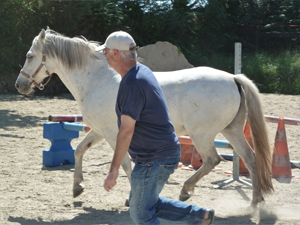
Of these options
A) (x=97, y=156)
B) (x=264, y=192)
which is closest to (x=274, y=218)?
(x=264, y=192)

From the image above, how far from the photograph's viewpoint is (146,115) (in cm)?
244

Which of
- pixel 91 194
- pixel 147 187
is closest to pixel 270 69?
pixel 91 194

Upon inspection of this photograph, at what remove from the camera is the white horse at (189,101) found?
4.07 m

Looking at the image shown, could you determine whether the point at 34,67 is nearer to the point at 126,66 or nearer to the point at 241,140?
the point at 126,66

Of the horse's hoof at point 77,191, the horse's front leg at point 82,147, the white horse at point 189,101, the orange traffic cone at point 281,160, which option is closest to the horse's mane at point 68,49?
the white horse at point 189,101

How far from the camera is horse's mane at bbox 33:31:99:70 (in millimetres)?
4363

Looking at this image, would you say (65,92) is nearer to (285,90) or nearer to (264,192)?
(285,90)

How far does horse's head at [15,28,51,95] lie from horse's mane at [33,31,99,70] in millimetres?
39

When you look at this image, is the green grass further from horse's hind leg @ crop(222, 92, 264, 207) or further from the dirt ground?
horse's hind leg @ crop(222, 92, 264, 207)

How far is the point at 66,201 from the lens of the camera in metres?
4.34

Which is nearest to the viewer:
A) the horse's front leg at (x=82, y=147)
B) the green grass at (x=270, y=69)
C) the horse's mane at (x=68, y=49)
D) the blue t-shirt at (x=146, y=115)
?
the blue t-shirt at (x=146, y=115)

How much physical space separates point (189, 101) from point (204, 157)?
26.0 inches

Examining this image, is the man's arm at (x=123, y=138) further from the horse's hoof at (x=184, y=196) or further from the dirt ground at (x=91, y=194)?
the horse's hoof at (x=184, y=196)

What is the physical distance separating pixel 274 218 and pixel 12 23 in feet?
39.1
